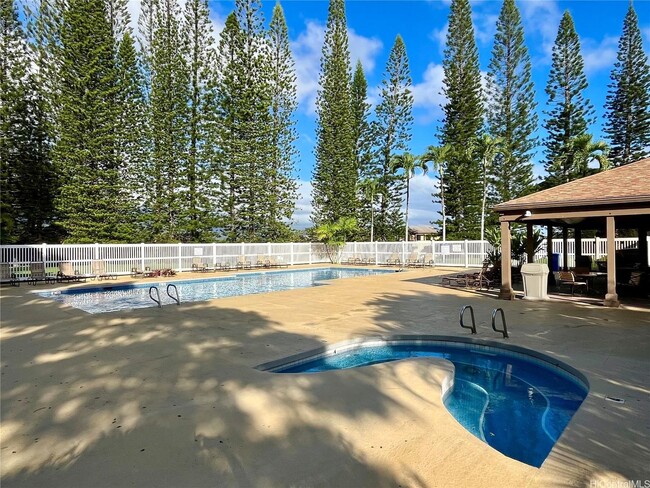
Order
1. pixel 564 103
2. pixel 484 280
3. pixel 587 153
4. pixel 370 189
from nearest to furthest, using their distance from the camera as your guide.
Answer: pixel 484 280
pixel 587 153
pixel 564 103
pixel 370 189

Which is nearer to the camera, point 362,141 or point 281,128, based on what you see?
point 281,128

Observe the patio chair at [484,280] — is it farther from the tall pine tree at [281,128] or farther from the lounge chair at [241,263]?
the tall pine tree at [281,128]

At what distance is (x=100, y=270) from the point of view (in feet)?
53.7

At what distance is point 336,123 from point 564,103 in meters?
16.2

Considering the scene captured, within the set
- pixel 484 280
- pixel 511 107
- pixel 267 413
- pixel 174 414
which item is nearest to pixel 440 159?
pixel 511 107

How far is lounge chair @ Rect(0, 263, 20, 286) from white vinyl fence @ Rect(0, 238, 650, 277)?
16cm

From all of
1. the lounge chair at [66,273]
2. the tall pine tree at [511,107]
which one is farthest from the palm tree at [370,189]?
the lounge chair at [66,273]

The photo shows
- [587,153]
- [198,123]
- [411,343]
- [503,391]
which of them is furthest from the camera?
[198,123]

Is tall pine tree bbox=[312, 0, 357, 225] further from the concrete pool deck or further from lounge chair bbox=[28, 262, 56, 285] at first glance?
the concrete pool deck

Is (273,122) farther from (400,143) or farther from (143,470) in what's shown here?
(143,470)

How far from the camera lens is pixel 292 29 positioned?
29000mm

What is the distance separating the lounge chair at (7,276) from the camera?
14.2 m

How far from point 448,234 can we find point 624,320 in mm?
22603

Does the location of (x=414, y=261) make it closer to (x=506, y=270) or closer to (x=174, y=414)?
(x=506, y=270)
